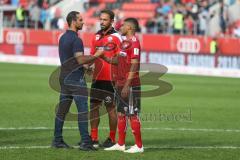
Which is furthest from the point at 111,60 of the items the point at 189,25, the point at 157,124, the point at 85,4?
the point at 85,4

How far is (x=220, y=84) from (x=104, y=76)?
1651 cm

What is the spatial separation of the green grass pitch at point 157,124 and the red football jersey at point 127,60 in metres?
1.19

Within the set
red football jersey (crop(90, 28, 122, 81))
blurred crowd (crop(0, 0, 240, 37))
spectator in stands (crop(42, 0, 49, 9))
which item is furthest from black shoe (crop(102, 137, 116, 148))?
spectator in stands (crop(42, 0, 49, 9))

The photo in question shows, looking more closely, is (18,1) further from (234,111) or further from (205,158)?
(205,158)

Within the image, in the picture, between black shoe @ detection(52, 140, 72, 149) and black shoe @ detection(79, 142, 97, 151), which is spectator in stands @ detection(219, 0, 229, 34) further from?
black shoe @ detection(79, 142, 97, 151)

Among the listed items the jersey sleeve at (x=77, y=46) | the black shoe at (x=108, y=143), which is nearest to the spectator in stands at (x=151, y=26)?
the black shoe at (x=108, y=143)

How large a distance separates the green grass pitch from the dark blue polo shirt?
124 centimetres

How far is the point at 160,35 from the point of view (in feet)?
122

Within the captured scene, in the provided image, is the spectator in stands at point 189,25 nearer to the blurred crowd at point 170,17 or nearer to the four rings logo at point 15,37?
the blurred crowd at point 170,17

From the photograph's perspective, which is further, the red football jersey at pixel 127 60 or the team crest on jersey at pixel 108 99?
the team crest on jersey at pixel 108 99

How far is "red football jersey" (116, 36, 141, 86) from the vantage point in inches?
437

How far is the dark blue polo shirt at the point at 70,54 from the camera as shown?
37.1 ft

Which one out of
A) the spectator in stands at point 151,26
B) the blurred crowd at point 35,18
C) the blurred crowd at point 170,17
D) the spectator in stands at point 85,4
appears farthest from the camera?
the spectator in stands at point 85,4

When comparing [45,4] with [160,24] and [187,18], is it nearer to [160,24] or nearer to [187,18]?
[160,24]
